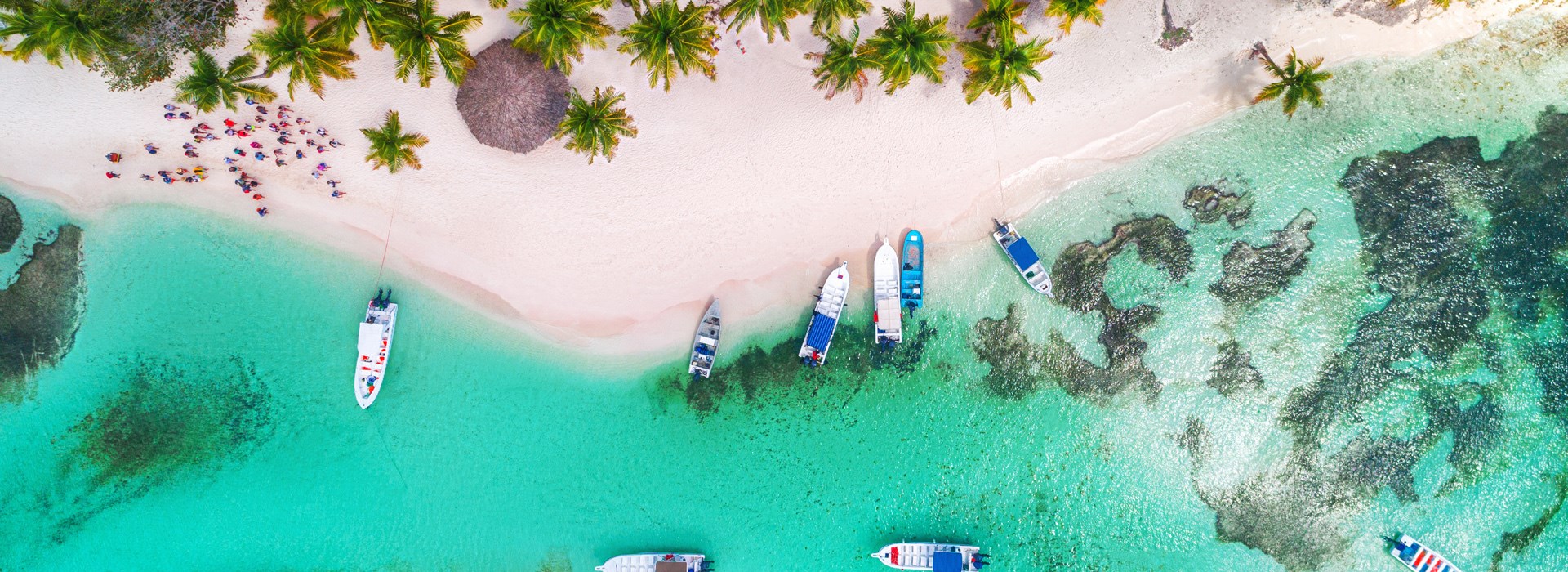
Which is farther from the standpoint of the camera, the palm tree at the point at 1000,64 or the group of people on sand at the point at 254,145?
the group of people on sand at the point at 254,145

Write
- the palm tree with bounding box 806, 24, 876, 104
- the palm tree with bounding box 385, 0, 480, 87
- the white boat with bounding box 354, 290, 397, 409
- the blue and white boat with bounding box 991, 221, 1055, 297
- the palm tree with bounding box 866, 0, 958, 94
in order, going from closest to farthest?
the palm tree with bounding box 385, 0, 480, 87 < the palm tree with bounding box 866, 0, 958, 94 < the palm tree with bounding box 806, 24, 876, 104 < the white boat with bounding box 354, 290, 397, 409 < the blue and white boat with bounding box 991, 221, 1055, 297

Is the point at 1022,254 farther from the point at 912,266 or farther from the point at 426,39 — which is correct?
the point at 426,39

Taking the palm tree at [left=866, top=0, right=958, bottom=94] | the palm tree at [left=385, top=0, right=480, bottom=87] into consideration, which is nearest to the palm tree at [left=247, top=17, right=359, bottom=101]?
the palm tree at [left=385, top=0, right=480, bottom=87]

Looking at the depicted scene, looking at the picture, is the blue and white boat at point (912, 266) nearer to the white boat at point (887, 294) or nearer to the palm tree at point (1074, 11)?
the white boat at point (887, 294)

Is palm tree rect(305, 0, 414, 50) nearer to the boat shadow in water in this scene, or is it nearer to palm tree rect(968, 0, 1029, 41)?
the boat shadow in water

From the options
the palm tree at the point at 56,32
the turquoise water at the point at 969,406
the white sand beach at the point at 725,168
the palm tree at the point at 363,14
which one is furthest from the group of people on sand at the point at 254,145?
the palm tree at the point at 363,14

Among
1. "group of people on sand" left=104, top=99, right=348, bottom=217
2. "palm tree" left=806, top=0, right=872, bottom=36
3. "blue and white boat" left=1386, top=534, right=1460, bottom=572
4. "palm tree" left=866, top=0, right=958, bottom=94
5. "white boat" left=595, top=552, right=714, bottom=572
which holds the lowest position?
"white boat" left=595, top=552, right=714, bottom=572
